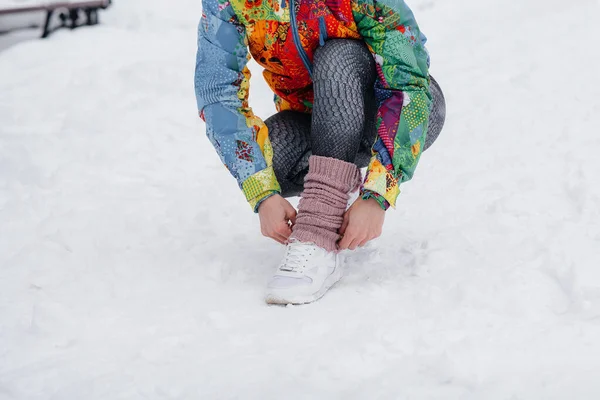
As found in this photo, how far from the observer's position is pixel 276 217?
5.41 ft

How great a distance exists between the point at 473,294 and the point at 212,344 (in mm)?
563

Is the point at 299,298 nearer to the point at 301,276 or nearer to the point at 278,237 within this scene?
the point at 301,276

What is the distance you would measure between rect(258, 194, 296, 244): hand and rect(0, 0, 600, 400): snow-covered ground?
0.48 feet

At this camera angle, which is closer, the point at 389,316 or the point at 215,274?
the point at 389,316

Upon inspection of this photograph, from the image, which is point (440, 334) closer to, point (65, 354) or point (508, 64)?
A: point (65, 354)

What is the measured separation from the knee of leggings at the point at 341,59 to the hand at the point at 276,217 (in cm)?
31

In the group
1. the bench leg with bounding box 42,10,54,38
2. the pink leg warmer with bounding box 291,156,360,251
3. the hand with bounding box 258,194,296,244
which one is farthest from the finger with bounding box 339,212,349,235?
the bench leg with bounding box 42,10,54,38

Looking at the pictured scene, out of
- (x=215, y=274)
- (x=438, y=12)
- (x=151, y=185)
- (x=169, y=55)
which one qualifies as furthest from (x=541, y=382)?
(x=438, y=12)

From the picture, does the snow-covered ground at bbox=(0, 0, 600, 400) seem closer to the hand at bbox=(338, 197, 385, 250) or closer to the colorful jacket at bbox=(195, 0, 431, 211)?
the hand at bbox=(338, 197, 385, 250)

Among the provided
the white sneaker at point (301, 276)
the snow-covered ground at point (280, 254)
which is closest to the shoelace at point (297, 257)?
the white sneaker at point (301, 276)

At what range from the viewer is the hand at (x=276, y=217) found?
1.65 meters

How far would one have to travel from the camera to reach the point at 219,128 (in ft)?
5.51

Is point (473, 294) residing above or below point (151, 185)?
above

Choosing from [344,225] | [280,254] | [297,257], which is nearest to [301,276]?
[297,257]
